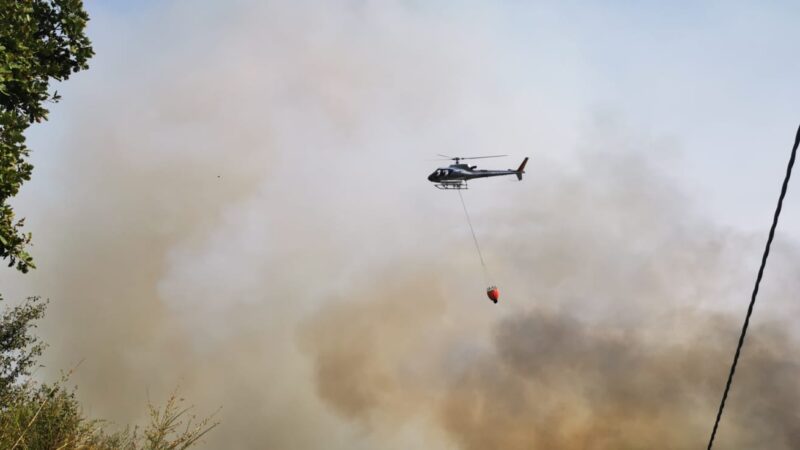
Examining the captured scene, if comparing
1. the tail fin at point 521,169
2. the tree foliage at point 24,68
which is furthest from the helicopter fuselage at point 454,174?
the tree foliage at point 24,68

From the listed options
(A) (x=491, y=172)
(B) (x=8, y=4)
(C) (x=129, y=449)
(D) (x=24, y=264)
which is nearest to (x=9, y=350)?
(D) (x=24, y=264)

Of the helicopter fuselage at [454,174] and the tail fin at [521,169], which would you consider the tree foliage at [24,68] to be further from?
the tail fin at [521,169]

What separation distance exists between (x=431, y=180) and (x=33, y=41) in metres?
49.8

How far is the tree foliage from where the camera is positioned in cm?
1666

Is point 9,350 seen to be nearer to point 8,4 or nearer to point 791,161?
point 8,4

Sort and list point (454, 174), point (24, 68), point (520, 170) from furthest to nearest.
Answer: point (520, 170)
point (454, 174)
point (24, 68)

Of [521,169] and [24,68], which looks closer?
[24,68]

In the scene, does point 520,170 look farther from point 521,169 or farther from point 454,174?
point 454,174

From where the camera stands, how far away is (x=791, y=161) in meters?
7.89

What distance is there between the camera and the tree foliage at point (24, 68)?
1666 cm

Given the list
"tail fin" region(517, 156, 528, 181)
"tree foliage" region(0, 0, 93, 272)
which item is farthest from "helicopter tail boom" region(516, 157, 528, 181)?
"tree foliage" region(0, 0, 93, 272)

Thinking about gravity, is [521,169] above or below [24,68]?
above

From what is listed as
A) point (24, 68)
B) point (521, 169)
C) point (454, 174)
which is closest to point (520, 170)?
point (521, 169)

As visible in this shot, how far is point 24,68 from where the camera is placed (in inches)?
675
